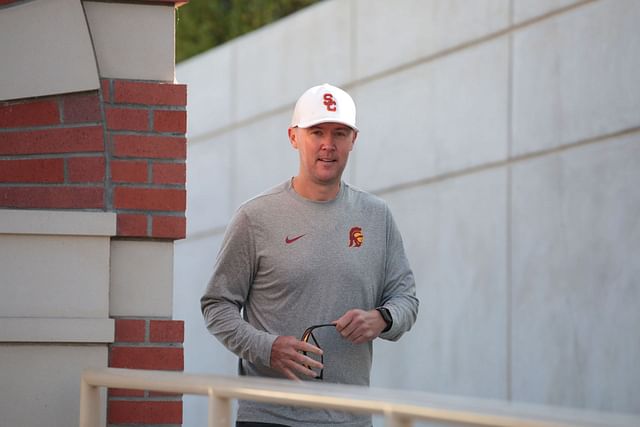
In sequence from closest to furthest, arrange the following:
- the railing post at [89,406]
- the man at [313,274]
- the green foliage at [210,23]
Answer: the railing post at [89,406] → the man at [313,274] → the green foliage at [210,23]

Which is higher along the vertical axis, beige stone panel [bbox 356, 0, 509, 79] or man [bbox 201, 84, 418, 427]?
beige stone panel [bbox 356, 0, 509, 79]

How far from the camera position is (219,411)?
356cm

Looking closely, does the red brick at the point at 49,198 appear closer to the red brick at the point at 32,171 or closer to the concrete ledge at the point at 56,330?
the red brick at the point at 32,171

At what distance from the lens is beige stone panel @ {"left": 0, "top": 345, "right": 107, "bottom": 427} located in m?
4.95

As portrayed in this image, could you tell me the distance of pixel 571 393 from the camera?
9367mm

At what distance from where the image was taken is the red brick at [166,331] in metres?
5.16

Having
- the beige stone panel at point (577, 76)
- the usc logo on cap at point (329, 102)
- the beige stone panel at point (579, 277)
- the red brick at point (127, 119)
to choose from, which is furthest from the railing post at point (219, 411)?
the beige stone panel at point (577, 76)

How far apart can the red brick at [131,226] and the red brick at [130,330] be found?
0.32 meters

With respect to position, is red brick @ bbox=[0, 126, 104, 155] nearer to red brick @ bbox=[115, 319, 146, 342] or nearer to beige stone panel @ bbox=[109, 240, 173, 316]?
beige stone panel @ bbox=[109, 240, 173, 316]

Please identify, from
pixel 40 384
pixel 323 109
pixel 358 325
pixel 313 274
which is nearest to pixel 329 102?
pixel 323 109

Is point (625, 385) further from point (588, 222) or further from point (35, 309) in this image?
point (35, 309)

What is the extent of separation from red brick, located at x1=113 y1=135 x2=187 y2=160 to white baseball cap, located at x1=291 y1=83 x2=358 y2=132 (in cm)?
47

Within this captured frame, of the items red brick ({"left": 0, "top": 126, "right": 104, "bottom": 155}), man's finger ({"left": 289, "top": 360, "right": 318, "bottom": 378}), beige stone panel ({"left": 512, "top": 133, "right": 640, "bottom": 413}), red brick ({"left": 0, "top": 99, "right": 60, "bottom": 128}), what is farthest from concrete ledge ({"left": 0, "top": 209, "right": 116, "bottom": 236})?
beige stone panel ({"left": 512, "top": 133, "right": 640, "bottom": 413})

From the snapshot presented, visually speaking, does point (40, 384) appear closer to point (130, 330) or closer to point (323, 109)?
point (130, 330)
